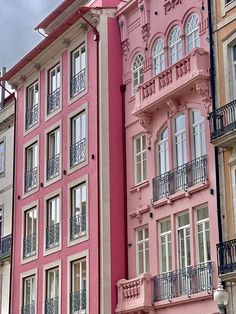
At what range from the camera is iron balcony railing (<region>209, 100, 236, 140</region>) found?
1086 inches

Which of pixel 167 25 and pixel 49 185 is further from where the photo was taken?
pixel 49 185

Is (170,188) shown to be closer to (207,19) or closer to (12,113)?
(207,19)

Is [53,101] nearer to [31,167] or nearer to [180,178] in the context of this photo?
[31,167]

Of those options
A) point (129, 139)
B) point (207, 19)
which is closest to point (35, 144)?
point (129, 139)

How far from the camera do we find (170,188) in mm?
30953

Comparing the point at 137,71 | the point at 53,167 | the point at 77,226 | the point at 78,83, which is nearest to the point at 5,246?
the point at 53,167

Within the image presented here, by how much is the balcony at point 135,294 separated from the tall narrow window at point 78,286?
2163 mm

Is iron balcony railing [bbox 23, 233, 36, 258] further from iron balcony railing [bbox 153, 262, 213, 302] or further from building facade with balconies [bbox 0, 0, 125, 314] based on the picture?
iron balcony railing [bbox 153, 262, 213, 302]

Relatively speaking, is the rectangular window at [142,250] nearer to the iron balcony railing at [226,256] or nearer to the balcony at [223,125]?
the iron balcony railing at [226,256]

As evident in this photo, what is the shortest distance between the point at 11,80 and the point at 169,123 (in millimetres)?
14347

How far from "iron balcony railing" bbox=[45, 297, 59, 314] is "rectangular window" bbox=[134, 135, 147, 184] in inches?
275

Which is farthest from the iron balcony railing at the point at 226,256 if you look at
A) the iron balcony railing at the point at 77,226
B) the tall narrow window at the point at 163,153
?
the iron balcony railing at the point at 77,226

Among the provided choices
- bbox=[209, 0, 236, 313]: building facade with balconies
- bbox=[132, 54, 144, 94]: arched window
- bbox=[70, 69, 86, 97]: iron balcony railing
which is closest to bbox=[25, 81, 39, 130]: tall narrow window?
bbox=[70, 69, 86, 97]: iron balcony railing

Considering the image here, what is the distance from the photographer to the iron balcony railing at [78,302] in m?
34.0
